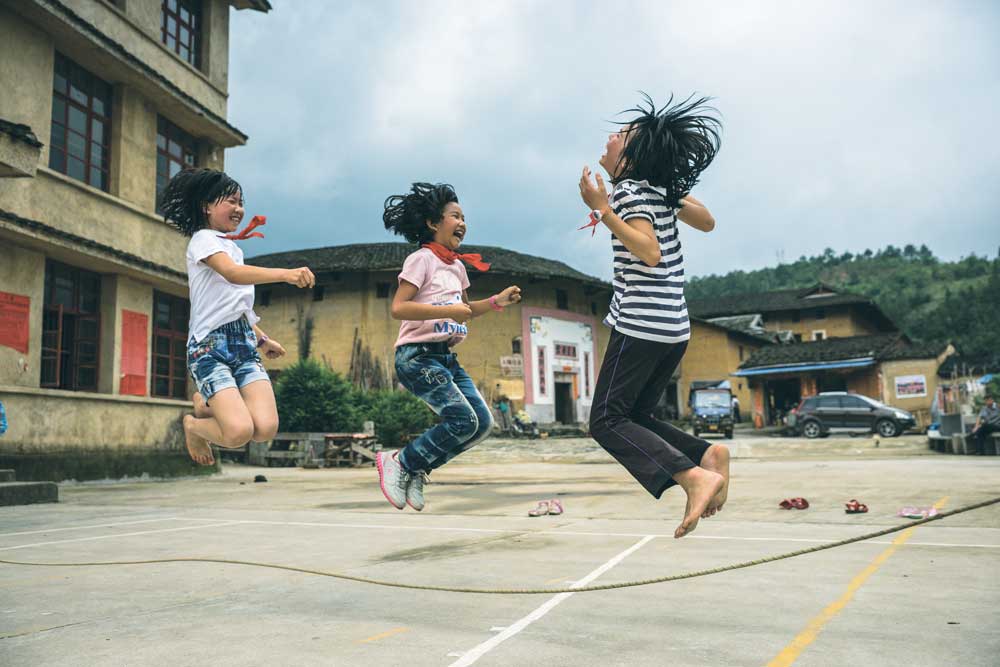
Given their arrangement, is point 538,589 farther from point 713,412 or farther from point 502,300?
point 713,412

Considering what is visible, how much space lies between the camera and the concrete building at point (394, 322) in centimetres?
3428

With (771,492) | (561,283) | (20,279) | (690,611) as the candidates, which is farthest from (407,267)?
(561,283)

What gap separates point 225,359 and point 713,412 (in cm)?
2892

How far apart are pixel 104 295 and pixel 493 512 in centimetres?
1037

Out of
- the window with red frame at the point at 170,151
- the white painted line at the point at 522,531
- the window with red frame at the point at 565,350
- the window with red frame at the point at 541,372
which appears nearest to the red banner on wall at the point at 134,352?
the window with red frame at the point at 170,151

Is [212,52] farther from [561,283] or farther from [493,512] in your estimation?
[561,283]

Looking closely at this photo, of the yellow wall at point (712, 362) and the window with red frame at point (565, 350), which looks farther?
the yellow wall at point (712, 362)

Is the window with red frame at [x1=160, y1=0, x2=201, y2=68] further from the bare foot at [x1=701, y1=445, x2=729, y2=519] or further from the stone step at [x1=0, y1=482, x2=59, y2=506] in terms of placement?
the bare foot at [x1=701, y1=445, x2=729, y2=519]

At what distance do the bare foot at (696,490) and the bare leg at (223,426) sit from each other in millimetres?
1924

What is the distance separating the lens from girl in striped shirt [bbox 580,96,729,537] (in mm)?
3213

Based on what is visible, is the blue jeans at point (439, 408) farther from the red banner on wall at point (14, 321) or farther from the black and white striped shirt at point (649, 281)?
the red banner on wall at point (14, 321)

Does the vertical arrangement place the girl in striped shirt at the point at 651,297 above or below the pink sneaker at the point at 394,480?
above

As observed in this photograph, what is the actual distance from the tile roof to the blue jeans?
27217mm

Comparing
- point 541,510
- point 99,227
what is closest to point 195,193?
point 541,510
